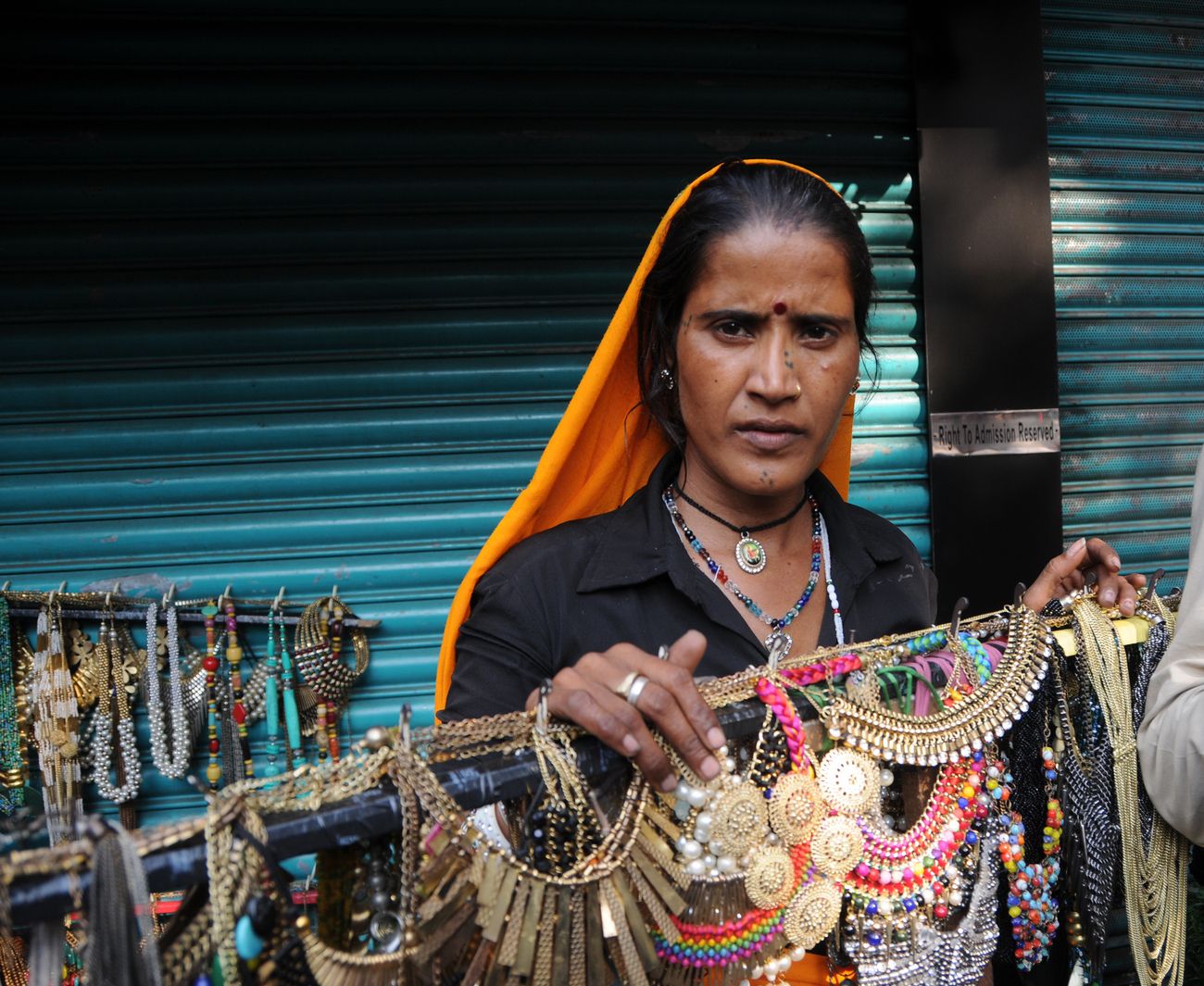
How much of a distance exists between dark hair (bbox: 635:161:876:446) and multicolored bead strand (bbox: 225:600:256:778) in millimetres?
1934

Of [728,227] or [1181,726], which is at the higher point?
[728,227]

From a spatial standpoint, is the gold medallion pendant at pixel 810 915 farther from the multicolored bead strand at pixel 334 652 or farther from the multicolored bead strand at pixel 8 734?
the multicolored bead strand at pixel 8 734

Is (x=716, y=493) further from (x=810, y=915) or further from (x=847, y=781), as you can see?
(x=810, y=915)

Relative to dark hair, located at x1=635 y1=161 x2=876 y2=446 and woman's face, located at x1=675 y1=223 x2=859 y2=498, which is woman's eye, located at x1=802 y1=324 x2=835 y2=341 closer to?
woman's face, located at x1=675 y1=223 x2=859 y2=498

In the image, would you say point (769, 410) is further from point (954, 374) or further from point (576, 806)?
point (954, 374)

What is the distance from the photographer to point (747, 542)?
5.90 ft

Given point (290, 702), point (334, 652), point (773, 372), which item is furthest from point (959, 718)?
point (290, 702)

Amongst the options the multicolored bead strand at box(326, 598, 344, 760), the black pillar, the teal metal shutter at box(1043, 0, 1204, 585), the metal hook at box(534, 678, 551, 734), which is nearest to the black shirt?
the metal hook at box(534, 678, 551, 734)

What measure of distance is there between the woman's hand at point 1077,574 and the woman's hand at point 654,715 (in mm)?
877

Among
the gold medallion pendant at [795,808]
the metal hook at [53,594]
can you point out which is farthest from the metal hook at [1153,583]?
the metal hook at [53,594]

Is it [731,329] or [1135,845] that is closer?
[1135,845]

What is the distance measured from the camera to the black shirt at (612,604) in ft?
5.12

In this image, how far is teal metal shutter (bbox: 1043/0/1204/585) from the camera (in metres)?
3.57

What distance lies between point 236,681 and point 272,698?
0.48 feet
